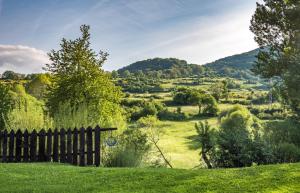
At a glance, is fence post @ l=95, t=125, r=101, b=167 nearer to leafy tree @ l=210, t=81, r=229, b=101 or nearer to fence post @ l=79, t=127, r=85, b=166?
fence post @ l=79, t=127, r=85, b=166

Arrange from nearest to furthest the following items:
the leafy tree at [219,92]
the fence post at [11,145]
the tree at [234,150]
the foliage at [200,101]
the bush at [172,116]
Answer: the tree at [234,150] → the fence post at [11,145] → the bush at [172,116] → the foliage at [200,101] → the leafy tree at [219,92]

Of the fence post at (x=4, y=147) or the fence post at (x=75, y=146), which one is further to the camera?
the fence post at (x=4, y=147)

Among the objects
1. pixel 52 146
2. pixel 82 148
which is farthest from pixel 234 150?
pixel 52 146

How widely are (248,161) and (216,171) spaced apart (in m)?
6.03

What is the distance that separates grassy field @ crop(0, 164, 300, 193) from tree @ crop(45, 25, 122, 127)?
547 inches

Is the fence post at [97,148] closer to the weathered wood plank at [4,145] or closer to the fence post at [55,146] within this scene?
the fence post at [55,146]

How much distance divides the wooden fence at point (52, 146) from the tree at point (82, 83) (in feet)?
23.5

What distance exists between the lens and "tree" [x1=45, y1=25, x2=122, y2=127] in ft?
92.3

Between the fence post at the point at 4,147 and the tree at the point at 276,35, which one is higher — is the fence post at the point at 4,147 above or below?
below

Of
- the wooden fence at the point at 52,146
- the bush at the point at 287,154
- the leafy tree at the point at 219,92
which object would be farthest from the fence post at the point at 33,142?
the leafy tree at the point at 219,92

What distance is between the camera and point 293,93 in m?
17.0

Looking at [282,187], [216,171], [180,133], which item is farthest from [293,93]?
[180,133]

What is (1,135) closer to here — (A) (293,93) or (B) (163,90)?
(A) (293,93)

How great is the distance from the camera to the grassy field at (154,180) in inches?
425
